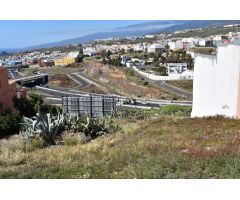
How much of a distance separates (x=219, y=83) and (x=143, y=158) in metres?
7.85

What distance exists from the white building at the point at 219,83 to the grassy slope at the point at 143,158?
4.10 meters

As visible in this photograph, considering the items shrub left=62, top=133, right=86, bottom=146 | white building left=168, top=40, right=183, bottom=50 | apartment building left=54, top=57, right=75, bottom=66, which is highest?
shrub left=62, top=133, right=86, bottom=146

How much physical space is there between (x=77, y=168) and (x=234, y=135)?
3.56m

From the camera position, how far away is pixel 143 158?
622 cm

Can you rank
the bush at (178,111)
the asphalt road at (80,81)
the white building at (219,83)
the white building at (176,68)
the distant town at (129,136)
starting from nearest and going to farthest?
the distant town at (129,136)
the white building at (219,83)
the bush at (178,111)
the asphalt road at (80,81)
the white building at (176,68)

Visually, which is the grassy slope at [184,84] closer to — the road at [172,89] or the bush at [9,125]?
the road at [172,89]

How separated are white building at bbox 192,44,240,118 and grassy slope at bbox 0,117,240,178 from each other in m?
4.10

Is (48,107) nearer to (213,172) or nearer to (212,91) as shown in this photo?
(212,91)

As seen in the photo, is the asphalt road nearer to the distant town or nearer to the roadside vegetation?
the distant town

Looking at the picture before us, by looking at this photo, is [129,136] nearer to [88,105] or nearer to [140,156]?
[140,156]

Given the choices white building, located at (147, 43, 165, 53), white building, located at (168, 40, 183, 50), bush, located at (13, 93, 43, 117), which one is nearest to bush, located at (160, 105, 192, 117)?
bush, located at (13, 93, 43, 117)

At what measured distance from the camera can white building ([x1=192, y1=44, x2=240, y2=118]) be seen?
12891 millimetres

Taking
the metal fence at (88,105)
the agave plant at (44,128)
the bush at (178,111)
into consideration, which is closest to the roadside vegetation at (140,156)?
the agave plant at (44,128)

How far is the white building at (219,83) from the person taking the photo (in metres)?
12.9
